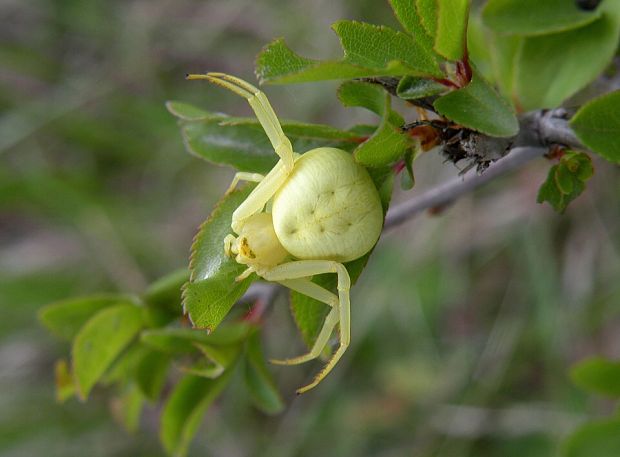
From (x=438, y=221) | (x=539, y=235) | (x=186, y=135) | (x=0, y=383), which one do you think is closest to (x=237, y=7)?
(x=438, y=221)

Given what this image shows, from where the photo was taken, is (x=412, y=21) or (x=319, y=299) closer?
(x=412, y=21)

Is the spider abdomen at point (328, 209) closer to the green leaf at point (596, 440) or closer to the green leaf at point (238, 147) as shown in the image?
the green leaf at point (238, 147)

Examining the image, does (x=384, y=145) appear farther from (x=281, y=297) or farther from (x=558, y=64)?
(x=281, y=297)

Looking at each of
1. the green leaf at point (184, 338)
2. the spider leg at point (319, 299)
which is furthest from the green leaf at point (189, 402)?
the spider leg at point (319, 299)

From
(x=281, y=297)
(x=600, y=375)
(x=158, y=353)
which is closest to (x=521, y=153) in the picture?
(x=600, y=375)

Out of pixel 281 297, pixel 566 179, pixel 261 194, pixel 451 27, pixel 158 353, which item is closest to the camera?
pixel 451 27

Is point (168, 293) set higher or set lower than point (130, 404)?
higher
